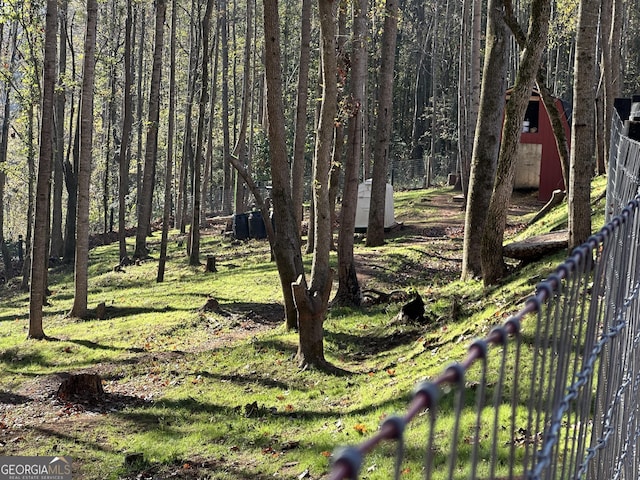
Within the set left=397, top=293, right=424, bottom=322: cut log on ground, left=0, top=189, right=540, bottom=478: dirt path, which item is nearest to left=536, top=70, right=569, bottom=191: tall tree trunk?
left=397, top=293, right=424, bottom=322: cut log on ground

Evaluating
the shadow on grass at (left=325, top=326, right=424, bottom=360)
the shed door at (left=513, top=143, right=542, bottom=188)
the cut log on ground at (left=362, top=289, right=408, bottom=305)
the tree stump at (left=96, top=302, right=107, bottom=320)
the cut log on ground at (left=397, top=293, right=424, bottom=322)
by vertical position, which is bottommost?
the tree stump at (left=96, top=302, right=107, bottom=320)

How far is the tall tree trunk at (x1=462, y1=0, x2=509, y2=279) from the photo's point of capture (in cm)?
1295

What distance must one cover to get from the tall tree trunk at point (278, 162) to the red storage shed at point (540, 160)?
55.1 ft

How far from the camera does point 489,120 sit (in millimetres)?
13203

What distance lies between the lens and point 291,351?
41.6 feet

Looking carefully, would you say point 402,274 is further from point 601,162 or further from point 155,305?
point 601,162

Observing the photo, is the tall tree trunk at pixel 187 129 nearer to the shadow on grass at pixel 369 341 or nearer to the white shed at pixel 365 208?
the white shed at pixel 365 208

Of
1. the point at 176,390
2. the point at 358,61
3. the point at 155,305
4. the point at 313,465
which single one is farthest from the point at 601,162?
the point at 313,465

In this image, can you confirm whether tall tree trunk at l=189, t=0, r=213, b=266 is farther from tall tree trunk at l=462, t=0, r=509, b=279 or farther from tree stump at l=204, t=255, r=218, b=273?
tall tree trunk at l=462, t=0, r=509, b=279

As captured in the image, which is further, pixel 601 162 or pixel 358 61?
pixel 601 162

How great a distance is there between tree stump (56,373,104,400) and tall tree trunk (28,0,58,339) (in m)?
4.37

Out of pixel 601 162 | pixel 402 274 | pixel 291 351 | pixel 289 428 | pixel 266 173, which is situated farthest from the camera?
pixel 266 173

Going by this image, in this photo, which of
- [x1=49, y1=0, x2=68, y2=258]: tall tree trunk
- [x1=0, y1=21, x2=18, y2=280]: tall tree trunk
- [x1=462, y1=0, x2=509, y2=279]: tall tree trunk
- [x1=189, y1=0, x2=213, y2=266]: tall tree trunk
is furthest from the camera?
[x1=49, y1=0, x2=68, y2=258]: tall tree trunk

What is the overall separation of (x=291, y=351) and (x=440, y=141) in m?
51.8
